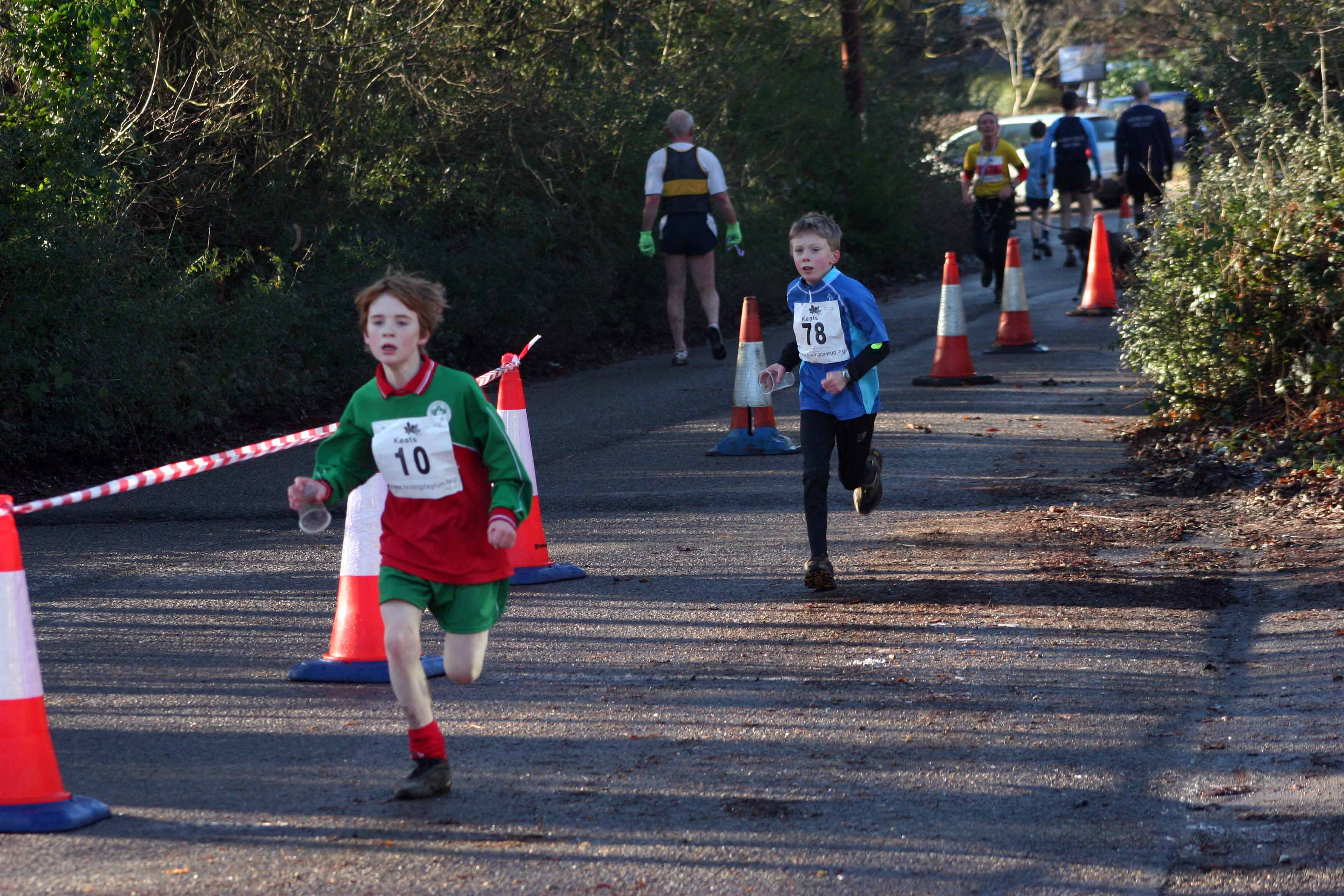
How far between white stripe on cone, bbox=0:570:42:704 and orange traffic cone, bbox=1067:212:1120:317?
13.8 meters

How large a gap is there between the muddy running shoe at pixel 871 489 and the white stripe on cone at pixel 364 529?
7.99 ft

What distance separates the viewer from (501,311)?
13.7m

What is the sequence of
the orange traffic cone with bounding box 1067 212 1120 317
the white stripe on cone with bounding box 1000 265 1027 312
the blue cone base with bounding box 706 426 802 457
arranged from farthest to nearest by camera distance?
the orange traffic cone with bounding box 1067 212 1120 317, the white stripe on cone with bounding box 1000 265 1027 312, the blue cone base with bounding box 706 426 802 457

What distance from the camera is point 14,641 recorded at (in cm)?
413

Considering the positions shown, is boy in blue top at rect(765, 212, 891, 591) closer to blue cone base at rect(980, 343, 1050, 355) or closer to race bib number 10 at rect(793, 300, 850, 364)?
race bib number 10 at rect(793, 300, 850, 364)

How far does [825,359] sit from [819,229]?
0.55 m

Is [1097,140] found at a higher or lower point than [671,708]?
higher

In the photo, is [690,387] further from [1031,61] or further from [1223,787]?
[1031,61]

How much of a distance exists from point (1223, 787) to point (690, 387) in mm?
8773

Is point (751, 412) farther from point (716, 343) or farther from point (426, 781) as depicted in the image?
point (426, 781)

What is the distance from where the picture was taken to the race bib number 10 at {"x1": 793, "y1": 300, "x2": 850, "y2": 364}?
6648 millimetres

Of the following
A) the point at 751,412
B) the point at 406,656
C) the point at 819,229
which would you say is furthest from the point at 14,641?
the point at 751,412

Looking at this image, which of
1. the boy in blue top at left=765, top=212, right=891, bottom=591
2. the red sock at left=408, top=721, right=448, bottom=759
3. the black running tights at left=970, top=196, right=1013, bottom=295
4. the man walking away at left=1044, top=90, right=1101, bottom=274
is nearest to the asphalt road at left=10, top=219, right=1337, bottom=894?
the red sock at left=408, top=721, right=448, bottom=759

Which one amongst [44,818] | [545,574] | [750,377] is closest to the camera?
[44,818]
